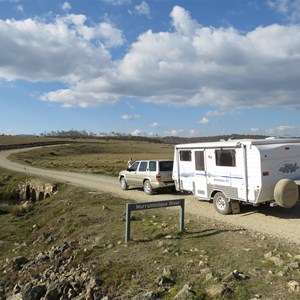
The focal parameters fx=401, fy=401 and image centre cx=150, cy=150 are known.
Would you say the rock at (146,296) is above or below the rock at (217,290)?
below

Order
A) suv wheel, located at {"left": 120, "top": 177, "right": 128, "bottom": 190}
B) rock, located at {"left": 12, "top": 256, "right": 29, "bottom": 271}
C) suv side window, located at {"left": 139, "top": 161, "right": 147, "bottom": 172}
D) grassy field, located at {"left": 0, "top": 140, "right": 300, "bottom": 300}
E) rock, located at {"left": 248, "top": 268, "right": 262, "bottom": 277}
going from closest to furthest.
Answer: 1. grassy field, located at {"left": 0, "top": 140, "right": 300, "bottom": 300}
2. rock, located at {"left": 248, "top": 268, "right": 262, "bottom": 277}
3. rock, located at {"left": 12, "top": 256, "right": 29, "bottom": 271}
4. suv side window, located at {"left": 139, "top": 161, "right": 147, "bottom": 172}
5. suv wheel, located at {"left": 120, "top": 177, "right": 128, "bottom": 190}

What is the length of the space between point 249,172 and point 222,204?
1.97 meters

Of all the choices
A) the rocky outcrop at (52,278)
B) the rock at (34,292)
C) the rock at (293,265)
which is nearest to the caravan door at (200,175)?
the rocky outcrop at (52,278)

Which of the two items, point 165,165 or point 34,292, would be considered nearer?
point 34,292

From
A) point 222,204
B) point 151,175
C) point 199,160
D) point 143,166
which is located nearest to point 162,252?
point 222,204

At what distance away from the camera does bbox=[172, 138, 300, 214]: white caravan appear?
12641 mm

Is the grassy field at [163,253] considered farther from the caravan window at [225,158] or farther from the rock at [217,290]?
the caravan window at [225,158]

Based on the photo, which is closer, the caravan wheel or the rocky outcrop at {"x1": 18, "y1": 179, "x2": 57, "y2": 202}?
the caravan wheel

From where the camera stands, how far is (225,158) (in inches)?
557

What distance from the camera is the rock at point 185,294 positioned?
24.9ft

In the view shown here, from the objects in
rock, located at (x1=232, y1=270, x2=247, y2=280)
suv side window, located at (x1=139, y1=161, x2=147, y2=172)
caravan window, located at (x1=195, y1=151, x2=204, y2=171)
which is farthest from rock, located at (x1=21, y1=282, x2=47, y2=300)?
suv side window, located at (x1=139, y1=161, x2=147, y2=172)

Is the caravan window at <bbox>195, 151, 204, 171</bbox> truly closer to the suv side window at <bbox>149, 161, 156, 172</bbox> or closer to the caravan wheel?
the caravan wheel

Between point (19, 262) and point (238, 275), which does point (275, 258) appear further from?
point (19, 262)

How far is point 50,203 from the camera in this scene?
22.8 metres
